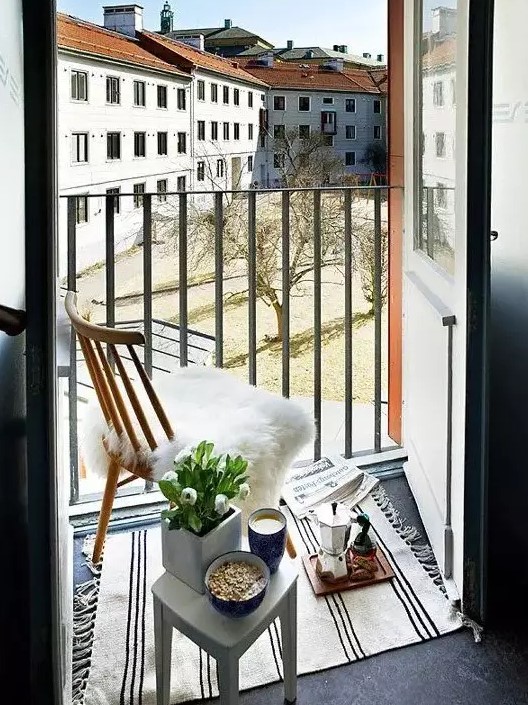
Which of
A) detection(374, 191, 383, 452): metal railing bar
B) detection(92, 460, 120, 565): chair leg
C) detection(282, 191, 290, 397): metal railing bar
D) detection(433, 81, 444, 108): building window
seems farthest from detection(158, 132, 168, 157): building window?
detection(92, 460, 120, 565): chair leg

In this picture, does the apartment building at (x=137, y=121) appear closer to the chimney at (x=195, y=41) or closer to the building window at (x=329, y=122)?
the chimney at (x=195, y=41)

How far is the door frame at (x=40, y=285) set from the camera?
1.09m

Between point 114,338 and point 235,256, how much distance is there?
1050mm

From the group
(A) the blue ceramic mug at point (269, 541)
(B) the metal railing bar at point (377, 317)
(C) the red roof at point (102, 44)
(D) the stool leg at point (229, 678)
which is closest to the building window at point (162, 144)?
(C) the red roof at point (102, 44)

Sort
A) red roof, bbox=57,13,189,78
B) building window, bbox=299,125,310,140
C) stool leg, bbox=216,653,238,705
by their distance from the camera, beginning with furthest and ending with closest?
building window, bbox=299,125,310,140, red roof, bbox=57,13,189,78, stool leg, bbox=216,653,238,705

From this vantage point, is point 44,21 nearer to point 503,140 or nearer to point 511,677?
point 503,140

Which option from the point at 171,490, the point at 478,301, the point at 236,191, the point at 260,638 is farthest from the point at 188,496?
the point at 236,191

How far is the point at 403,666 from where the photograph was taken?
1585 mm

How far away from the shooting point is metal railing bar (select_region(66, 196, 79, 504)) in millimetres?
2170

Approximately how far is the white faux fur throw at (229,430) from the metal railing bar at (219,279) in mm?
420

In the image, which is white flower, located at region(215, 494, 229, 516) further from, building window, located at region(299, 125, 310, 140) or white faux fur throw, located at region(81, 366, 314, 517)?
building window, located at region(299, 125, 310, 140)

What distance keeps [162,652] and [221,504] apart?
0.33 metres

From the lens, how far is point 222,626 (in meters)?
1.28

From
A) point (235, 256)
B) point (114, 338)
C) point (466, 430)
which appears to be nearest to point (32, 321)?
point (114, 338)
